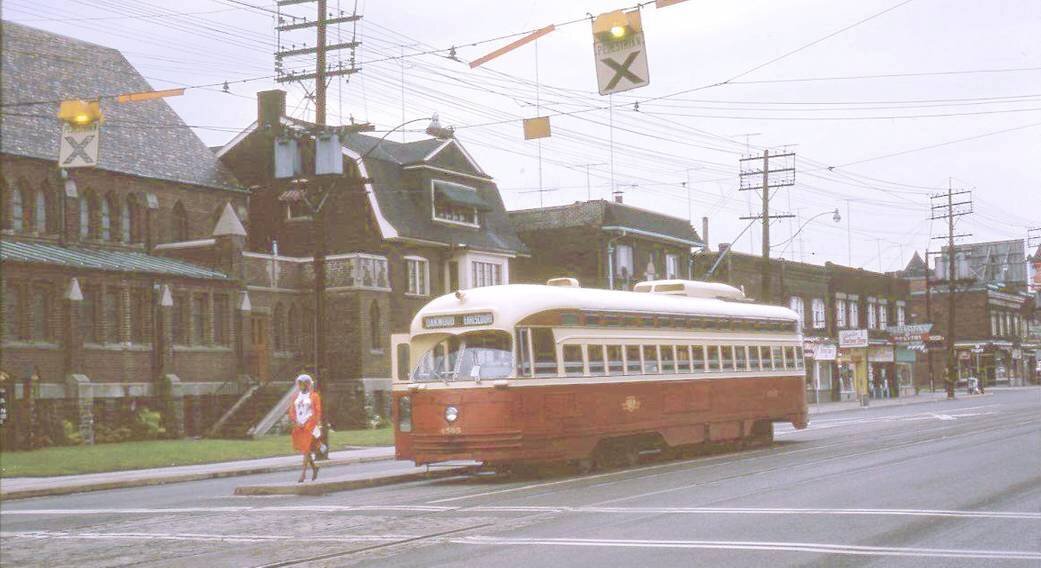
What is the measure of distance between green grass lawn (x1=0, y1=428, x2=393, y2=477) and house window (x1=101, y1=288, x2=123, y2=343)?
3.76m

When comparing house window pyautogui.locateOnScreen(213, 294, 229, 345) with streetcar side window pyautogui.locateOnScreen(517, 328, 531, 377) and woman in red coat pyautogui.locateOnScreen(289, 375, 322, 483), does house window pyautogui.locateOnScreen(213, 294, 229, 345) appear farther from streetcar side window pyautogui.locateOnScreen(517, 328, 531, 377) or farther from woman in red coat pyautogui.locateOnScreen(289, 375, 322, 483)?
streetcar side window pyautogui.locateOnScreen(517, 328, 531, 377)

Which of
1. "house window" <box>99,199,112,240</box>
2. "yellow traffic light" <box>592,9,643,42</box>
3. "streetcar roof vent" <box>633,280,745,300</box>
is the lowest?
"streetcar roof vent" <box>633,280,745,300</box>

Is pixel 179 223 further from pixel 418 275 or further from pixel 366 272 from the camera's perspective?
pixel 418 275

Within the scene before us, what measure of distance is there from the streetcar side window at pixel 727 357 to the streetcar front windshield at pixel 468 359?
23.7 ft

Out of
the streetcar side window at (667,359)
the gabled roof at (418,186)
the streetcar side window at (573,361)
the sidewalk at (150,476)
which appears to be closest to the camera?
the streetcar side window at (573,361)

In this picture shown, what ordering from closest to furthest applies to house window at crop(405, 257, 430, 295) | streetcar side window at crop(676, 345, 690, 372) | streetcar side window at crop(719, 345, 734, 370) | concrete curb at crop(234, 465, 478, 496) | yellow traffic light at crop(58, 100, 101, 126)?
yellow traffic light at crop(58, 100, 101, 126) < concrete curb at crop(234, 465, 478, 496) < streetcar side window at crop(676, 345, 690, 372) < streetcar side window at crop(719, 345, 734, 370) < house window at crop(405, 257, 430, 295)

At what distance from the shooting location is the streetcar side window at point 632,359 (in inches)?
899

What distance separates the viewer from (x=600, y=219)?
59.9 metres

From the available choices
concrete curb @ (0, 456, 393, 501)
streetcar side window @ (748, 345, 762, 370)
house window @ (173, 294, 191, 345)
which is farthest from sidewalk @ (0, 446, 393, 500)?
house window @ (173, 294, 191, 345)

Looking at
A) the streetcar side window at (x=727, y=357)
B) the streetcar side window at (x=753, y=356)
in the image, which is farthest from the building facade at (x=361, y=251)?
the streetcar side window at (x=727, y=357)

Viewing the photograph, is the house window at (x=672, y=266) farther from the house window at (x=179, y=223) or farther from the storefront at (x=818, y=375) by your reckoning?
the house window at (x=179, y=223)

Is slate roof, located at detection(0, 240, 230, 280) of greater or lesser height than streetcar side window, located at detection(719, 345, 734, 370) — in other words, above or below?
above

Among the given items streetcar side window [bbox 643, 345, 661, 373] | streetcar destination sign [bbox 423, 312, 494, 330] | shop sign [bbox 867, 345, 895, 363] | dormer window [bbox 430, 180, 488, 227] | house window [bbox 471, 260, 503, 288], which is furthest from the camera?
shop sign [bbox 867, 345, 895, 363]

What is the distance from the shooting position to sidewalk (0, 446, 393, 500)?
23078 mm
